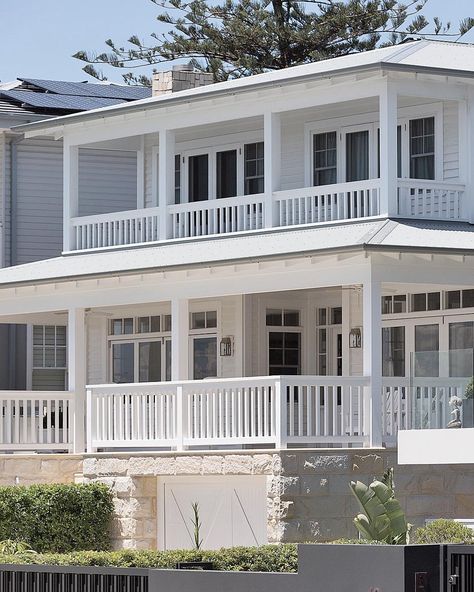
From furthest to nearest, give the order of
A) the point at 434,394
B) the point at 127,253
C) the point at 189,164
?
the point at 189,164
the point at 127,253
the point at 434,394

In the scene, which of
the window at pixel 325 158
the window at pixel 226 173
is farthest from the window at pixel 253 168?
the window at pixel 325 158

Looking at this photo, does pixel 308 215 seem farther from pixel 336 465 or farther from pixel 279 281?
pixel 336 465

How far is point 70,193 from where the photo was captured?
97.8ft

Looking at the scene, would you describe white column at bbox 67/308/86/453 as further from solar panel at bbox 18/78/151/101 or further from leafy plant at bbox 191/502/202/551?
solar panel at bbox 18/78/151/101

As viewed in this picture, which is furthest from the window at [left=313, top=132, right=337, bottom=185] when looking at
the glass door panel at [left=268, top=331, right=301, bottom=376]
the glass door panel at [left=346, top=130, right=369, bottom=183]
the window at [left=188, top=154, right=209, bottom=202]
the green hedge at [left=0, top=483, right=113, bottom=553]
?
the green hedge at [left=0, top=483, right=113, bottom=553]

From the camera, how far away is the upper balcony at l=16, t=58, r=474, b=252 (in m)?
25.7

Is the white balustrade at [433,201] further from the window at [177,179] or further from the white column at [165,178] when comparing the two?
Result: the window at [177,179]

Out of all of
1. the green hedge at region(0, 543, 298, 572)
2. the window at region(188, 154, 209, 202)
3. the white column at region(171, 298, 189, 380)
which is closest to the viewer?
the green hedge at region(0, 543, 298, 572)

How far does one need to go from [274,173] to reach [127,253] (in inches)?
138

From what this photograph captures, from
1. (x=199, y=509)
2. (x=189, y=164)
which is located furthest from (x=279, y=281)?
(x=189, y=164)

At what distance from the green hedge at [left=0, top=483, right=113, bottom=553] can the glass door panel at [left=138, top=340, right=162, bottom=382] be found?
21.1 ft

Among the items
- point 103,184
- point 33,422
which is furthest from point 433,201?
point 103,184

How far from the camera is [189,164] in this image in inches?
1212

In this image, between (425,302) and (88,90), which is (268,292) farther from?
(88,90)
